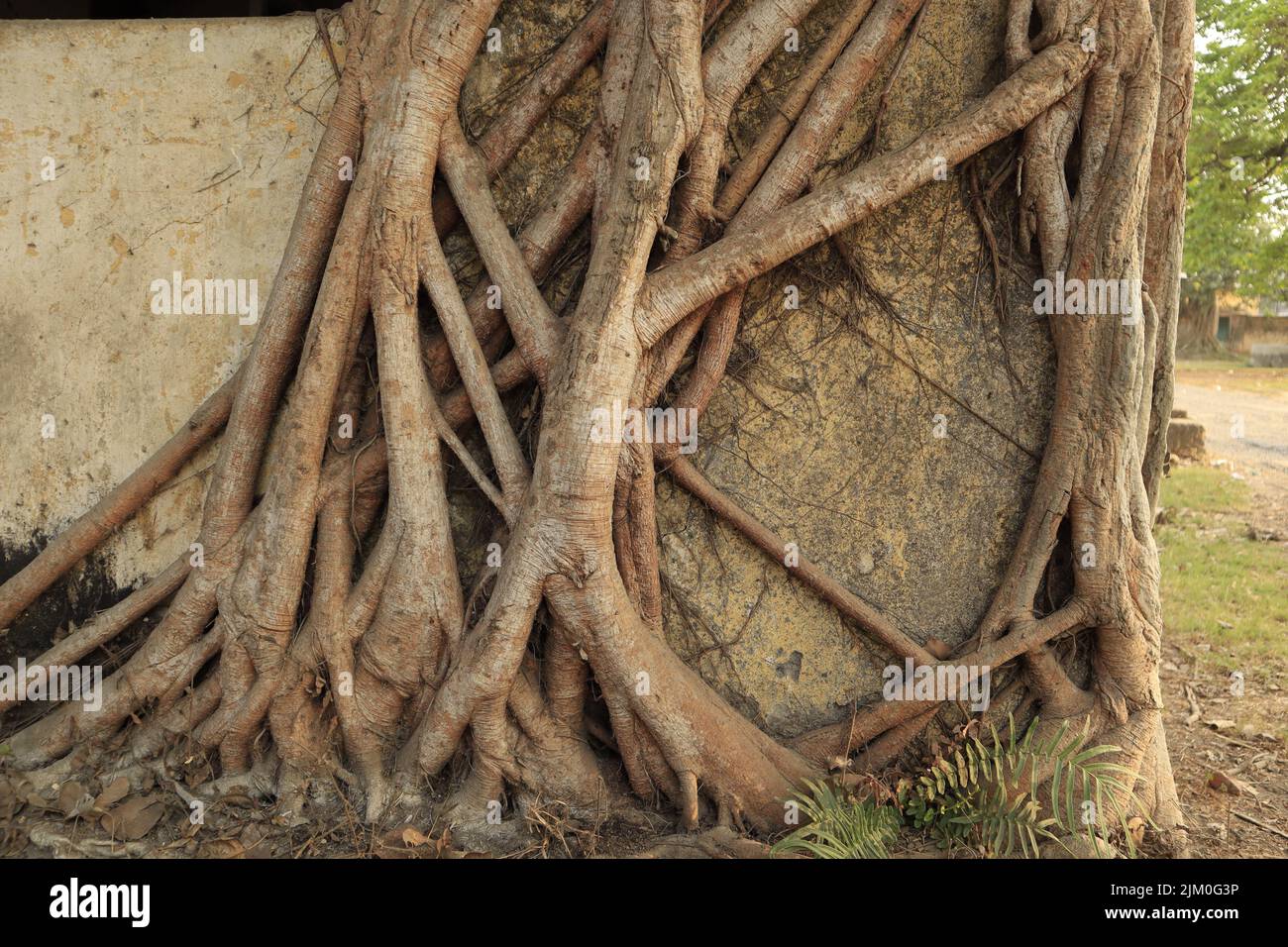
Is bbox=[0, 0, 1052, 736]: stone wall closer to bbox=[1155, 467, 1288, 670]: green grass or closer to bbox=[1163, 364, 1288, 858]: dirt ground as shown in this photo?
bbox=[1163, 364, 1288, 858]: dirt ground

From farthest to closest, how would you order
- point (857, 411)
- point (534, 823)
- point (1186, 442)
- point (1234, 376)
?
1. point (1234, 376)
2. point (1186, 442)
3. point (857, 411)
4. point (534, 823)

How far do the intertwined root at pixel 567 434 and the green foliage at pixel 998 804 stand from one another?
0.16m

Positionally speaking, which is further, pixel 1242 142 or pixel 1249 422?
pixel 1249 422

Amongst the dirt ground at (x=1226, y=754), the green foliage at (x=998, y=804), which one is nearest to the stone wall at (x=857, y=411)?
the green foliage at (x=998, y=804)

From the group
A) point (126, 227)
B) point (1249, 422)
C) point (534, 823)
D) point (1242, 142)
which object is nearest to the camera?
point (534, 823)

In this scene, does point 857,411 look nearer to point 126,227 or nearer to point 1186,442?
point 126,227

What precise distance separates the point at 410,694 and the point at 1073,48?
3.40m

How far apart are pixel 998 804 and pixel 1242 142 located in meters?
8.36

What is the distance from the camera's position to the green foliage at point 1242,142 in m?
8.94

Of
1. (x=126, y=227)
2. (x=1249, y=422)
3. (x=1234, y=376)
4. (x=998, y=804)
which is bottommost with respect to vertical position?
(x=998, y=804)

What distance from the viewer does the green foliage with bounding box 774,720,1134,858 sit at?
3471 millimetres

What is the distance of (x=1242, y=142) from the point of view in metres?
9.30

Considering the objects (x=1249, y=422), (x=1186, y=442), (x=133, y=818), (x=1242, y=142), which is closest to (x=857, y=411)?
(x=133, y=818)

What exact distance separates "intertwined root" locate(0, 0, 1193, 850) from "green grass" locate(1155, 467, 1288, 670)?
2.31 metres
